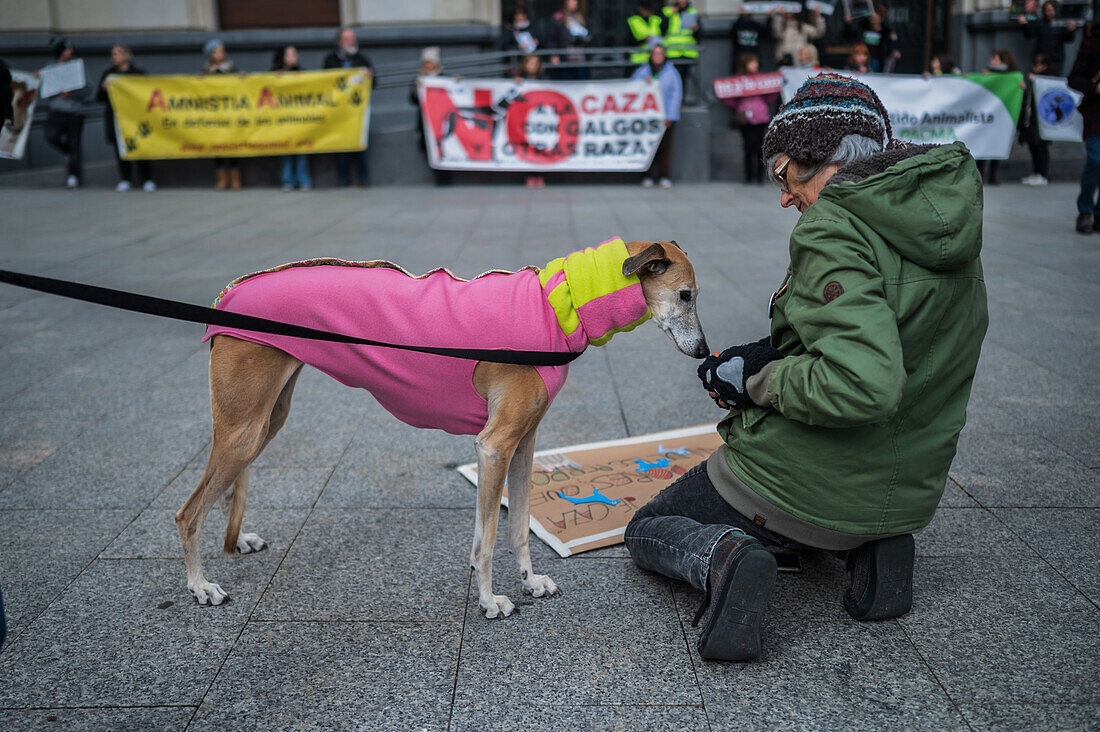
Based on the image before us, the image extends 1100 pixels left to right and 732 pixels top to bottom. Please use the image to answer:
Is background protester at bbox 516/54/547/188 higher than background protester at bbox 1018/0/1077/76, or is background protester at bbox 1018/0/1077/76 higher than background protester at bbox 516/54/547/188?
background protester at bbox 1018/0/1077/76

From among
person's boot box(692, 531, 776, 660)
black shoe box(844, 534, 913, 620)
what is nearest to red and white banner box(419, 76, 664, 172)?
black shoe box(844, 534, 913, 620)

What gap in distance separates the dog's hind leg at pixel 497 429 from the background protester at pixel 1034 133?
13.2m

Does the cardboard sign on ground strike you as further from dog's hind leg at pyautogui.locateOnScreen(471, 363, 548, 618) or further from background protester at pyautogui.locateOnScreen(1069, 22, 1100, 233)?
background protester at pyautogui.locateOnScreen(1069, 22, 1100, 233)

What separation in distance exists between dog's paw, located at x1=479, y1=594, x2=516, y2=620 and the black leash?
0.79m

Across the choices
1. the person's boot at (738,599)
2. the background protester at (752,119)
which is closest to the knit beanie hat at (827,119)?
the person's boot at (738,599)

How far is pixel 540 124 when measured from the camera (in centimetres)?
1398

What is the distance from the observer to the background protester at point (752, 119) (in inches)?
536

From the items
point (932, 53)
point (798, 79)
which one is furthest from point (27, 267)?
point (932, 53)

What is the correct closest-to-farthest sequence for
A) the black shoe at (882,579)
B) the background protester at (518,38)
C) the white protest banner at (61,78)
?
1. the black shoe at (882,579)
2. the white protest banner at (61,78)
3. the background protester at (518,38)

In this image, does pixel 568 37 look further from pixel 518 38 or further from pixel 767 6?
pixel 767 6

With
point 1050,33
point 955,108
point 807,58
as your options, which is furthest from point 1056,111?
point 807,58

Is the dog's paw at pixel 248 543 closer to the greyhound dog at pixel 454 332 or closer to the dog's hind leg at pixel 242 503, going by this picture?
the dog's hind leg at pixel 242 503

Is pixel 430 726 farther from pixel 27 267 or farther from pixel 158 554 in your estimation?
pixel 27 267

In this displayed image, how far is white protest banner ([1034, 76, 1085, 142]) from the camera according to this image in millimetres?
13031
